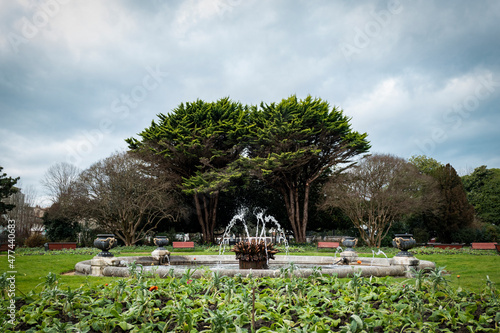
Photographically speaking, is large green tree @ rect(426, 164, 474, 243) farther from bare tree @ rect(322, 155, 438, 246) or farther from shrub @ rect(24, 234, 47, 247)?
shrub @ rect(24, 234, 47, 247)

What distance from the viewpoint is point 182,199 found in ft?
90.2

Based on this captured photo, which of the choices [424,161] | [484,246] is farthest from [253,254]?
[424,161]

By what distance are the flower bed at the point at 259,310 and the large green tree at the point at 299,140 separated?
58.6 ft

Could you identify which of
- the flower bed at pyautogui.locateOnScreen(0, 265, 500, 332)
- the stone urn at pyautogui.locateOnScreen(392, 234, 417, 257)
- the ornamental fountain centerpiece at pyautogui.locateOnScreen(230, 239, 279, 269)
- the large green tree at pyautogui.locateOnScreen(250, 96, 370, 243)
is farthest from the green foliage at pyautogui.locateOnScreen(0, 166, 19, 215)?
the stone urn at pyautogui.locateOnScreen(392, 234, 417, 257)

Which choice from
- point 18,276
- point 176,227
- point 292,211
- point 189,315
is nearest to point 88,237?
point 176,227

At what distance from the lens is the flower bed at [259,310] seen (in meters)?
3.30

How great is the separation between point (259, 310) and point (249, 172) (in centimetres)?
1999

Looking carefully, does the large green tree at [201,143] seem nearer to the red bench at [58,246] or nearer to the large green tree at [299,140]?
the large green tree at [299,140]

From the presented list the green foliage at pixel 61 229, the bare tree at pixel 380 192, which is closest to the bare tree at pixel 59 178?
the green foliage at pixel 61 229

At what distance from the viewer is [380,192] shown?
2167 cm

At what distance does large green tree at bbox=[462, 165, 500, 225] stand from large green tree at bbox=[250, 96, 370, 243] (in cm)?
1772

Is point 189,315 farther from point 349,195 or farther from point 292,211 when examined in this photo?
point 292,211

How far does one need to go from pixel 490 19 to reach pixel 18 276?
41.2 ft

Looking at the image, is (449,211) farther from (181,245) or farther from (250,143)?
(181,245)
